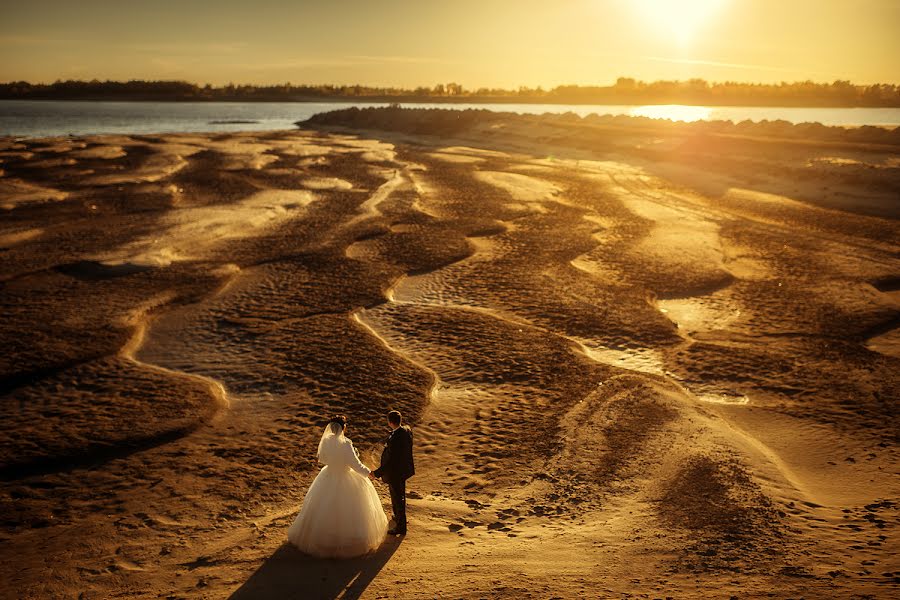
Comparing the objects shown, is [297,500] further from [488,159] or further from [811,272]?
[488,159]

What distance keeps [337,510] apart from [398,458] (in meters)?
0.79

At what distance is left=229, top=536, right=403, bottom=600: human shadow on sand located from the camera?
5301mm

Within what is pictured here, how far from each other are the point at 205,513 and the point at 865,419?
28.5 feet

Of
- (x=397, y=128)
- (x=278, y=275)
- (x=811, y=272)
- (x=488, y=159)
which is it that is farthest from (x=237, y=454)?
(x=397, y=128)

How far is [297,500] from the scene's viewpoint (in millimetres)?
6906

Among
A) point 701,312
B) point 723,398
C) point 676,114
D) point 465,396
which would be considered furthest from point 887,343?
point 676,114

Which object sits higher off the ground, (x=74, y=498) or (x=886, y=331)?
(x=886, y=331)

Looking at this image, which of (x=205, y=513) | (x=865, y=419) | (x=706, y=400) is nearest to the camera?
(x=205, y=513)

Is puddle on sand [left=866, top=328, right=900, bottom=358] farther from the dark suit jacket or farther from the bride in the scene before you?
the bride

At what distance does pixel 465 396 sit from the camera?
372 inches

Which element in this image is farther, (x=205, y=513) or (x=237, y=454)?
(x=237, y=454)

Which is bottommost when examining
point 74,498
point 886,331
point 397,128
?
point 74,498

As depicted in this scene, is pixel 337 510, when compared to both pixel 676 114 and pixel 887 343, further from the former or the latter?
pixel 676 114

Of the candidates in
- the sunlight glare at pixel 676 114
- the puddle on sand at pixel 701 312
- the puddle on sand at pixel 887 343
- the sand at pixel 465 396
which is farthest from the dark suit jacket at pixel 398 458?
the sunlight glare at pixel 676 114
